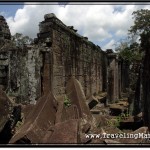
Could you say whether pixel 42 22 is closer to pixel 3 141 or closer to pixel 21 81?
pixel 21 81

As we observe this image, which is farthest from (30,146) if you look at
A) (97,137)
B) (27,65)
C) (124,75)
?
(124,75)

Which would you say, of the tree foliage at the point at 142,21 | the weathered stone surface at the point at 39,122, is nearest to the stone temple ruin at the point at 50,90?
the weathered stone surface at the point at 39,122

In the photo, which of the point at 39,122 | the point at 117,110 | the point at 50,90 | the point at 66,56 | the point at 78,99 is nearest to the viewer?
the point at 39,122

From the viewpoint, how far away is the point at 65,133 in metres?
5.31

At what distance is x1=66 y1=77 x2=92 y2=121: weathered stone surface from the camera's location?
22.7 feet

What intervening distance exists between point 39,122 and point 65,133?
31.6 inches

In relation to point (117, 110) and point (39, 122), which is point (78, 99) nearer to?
point (39, 122)

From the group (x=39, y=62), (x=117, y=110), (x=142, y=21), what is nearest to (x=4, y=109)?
(x=39, y=62)

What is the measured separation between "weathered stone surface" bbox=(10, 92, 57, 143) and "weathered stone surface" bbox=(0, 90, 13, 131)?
1.04ft

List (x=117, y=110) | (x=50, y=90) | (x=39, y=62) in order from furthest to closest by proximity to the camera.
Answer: (x=117, y=110) < (x=50, y=90) < (x=39, y=62)

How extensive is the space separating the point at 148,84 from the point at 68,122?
7.25ft

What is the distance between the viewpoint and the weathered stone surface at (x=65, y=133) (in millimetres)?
5160

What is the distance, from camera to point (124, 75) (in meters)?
27.4

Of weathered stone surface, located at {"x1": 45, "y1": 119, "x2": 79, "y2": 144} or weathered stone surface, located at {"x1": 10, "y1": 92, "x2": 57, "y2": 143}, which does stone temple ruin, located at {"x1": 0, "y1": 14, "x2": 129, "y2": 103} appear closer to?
weathered stone surface, located at {"x1": 10, "y1": 92, "x2": 57, "y2": 143}
